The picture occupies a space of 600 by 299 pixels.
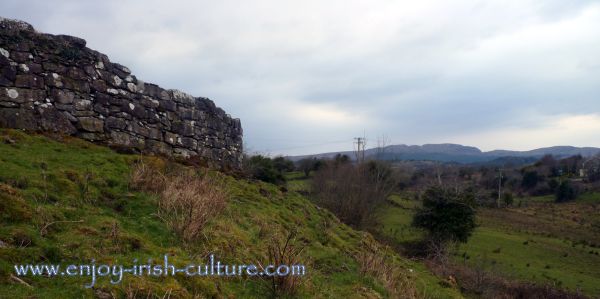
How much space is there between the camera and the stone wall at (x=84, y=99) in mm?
8609

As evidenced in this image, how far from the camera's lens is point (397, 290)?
802cm

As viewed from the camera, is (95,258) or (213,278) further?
(213,278)

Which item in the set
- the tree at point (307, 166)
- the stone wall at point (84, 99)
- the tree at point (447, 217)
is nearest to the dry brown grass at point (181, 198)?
the stone wall at point (84, 99)

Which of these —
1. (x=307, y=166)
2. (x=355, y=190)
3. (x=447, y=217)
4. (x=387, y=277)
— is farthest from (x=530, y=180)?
(x=387, y=277)

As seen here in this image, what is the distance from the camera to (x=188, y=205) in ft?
22.4

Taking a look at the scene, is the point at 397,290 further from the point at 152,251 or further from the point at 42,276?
the point at 42,276

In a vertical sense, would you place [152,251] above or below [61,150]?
below

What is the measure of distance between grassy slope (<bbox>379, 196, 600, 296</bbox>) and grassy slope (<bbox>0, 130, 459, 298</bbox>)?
11940 millimetres

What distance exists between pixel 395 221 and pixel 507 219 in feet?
50.8

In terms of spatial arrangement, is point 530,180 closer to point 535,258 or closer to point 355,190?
point 535,258

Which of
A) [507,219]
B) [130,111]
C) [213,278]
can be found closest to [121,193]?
[213,278]

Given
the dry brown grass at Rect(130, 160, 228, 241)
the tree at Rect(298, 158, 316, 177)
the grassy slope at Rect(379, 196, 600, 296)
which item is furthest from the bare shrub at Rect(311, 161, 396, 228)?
the dry brown grass at Rect(130, 160, 228, 241)

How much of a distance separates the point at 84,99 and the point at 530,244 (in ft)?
90.8

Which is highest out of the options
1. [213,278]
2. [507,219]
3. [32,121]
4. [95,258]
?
[32,121]
